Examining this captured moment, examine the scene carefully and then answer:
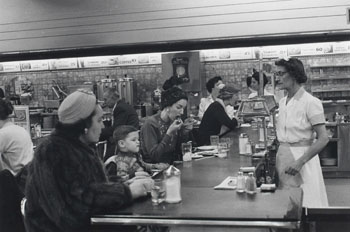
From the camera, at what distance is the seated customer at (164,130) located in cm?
486

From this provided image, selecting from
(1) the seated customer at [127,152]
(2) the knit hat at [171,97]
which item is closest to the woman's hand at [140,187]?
(1) the seated customer at [127,152]

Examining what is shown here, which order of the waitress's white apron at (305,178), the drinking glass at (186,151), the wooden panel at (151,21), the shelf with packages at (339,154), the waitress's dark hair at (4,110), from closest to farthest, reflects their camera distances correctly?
1. the waitress's white apron at (305,178)
2. the drinking glass at (186,151)
3. the waitress's dark hair at (4,110)
4. the shelf with packages at (339,154)
5. the wooden panel at (151,21)

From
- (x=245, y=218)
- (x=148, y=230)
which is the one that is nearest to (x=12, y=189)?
(x=148, y=230)

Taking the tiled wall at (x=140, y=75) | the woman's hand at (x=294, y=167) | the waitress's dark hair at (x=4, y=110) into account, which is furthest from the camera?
the tiled wall at (x=140, y=75)

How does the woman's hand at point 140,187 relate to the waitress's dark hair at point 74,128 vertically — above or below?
below

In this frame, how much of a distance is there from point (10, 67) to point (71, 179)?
417 inches

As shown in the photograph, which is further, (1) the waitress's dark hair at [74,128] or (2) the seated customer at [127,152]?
(2) the seated customer at [127,152]

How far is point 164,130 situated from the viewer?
511cm

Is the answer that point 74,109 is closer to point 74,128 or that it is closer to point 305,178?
point 74,128

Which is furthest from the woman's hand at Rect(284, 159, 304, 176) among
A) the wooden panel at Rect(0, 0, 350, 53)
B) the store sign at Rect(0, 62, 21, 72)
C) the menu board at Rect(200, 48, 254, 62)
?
the store sign at Rect(0, 62, 21, 72)

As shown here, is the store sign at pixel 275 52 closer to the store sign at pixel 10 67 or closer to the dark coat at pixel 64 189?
the store sign at pixel 10 67

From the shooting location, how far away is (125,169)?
4.16 m

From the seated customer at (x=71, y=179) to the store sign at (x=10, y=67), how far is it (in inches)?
399

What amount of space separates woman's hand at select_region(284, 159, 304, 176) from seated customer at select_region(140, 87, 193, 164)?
1259 mm
